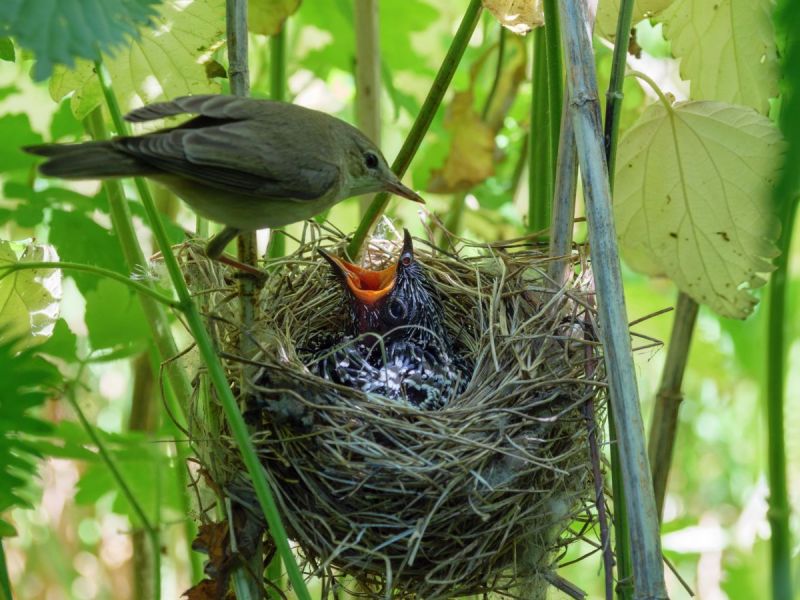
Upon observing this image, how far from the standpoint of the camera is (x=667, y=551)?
115 inches

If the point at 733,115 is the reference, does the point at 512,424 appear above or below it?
below

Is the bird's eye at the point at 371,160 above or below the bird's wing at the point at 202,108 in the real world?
above

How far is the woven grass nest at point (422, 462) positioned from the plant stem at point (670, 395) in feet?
0.94

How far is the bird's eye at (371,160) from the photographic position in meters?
2.54

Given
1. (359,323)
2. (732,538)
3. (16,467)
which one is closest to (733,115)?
(359,323)

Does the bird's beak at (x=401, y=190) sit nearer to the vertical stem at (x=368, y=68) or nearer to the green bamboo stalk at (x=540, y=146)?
the green bamboo stalk at (x=540, y=146)

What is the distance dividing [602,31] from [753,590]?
5.73ft

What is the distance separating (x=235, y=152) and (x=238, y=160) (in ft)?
0.07

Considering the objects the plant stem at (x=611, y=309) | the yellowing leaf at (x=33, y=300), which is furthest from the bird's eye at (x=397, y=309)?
the plant stem at (x=611, y=309)

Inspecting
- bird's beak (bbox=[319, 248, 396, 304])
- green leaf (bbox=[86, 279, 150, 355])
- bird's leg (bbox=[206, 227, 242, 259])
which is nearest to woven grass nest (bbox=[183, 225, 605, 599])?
bird's leg (bbox=[206, 227, 242, 259])

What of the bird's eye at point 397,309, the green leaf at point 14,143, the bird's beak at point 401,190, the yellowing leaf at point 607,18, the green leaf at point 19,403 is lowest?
the green leaf at point 19,403

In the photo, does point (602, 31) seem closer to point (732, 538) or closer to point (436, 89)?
point (436, 89)

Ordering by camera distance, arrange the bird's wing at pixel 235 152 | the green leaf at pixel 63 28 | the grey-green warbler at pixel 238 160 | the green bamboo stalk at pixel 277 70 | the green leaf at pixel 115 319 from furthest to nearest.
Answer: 1. the green bamboo stalk at pixel 277 70
2. the green leaf at pixel 115 319
3. the bird's wing at pixel 235 152
4. the grey-green warbler at pixel 238 160
5. the green leaf at pixel 63 28

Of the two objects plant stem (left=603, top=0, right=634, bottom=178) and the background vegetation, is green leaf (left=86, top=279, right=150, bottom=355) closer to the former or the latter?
the background vegetation
